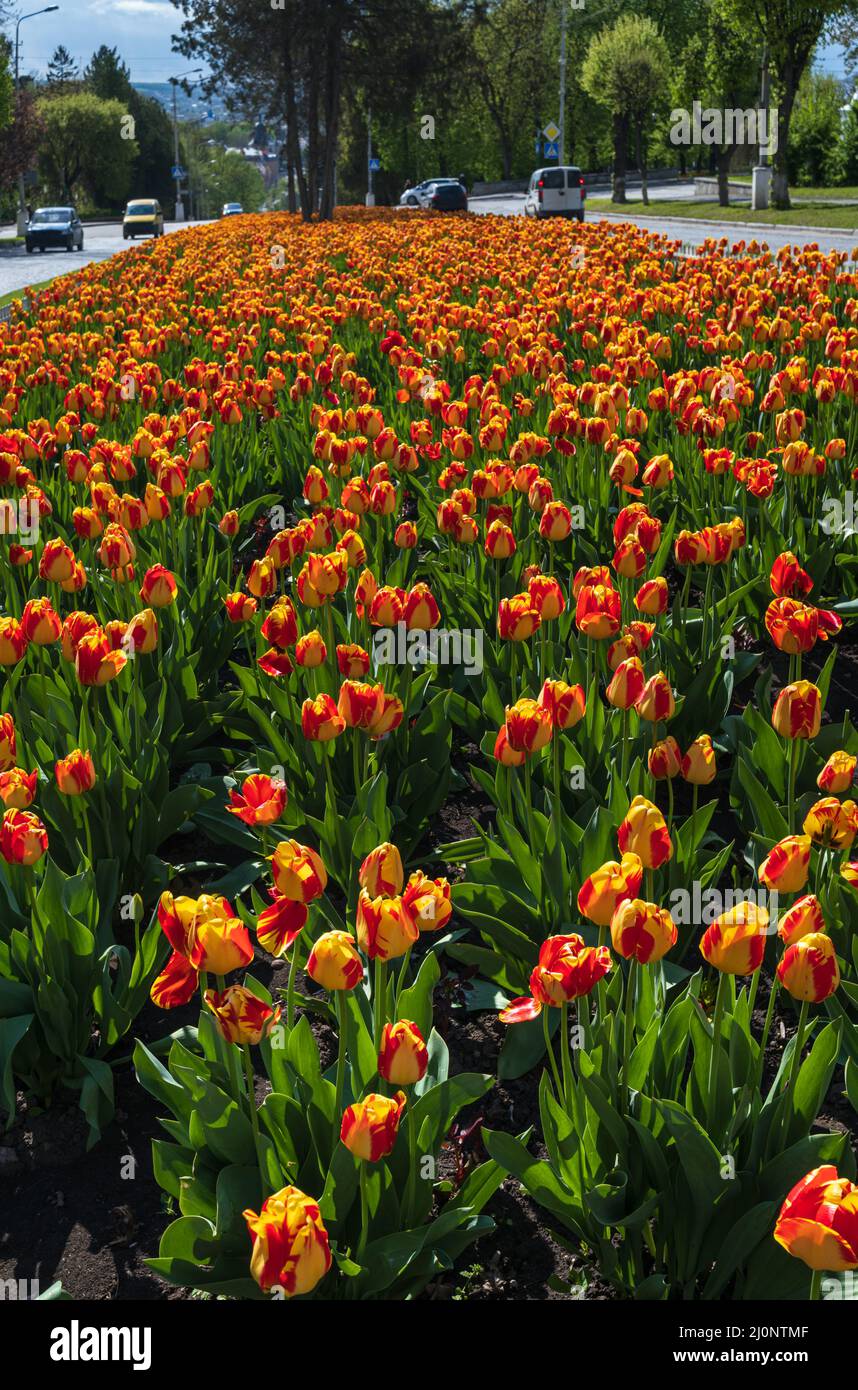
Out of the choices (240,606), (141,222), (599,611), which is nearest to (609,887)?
(599,611)

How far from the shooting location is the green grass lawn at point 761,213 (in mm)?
27984

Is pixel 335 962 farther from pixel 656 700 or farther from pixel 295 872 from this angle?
pixel 656 700

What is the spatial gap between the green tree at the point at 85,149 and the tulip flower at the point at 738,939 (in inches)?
3464

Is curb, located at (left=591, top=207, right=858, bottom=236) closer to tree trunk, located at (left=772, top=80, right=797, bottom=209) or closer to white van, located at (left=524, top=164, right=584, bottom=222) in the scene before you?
tree trunk, located at (left=772, top=80, right=797, bottom=209)

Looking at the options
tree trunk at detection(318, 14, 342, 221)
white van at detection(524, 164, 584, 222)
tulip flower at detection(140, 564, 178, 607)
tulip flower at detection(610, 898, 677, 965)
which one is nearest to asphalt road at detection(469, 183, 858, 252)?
white van at detection(524, 164, 584, 222)

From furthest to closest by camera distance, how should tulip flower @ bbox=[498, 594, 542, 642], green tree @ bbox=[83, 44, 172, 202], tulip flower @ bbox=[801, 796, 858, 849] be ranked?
green tree @ bbox=[83, 44, 172, 202], tulip flower @ bbox=[498, 594, 542, 642], tulip flower @ bbox=[801, 796, 858, 849]

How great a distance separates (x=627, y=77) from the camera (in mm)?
46125

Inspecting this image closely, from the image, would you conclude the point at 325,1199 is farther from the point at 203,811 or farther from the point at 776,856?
the point at 203,811

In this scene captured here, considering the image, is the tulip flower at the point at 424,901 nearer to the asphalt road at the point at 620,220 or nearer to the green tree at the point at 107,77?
the asphalt road at the point at 620,220

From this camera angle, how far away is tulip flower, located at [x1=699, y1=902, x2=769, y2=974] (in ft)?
6.20

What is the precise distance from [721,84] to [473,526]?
39.8 m

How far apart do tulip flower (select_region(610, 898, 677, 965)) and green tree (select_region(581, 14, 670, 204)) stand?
4616 cm

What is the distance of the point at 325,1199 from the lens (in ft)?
6.61

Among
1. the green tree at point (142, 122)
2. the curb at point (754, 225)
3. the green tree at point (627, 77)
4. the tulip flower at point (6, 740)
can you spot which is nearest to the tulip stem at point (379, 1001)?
the tulip flower at point (6, 740)
